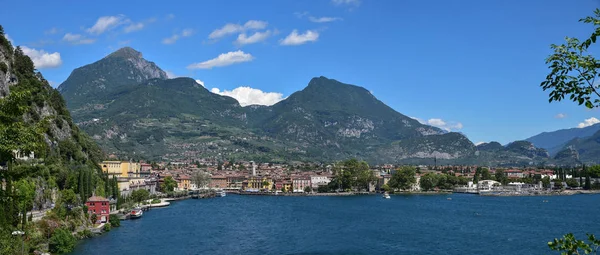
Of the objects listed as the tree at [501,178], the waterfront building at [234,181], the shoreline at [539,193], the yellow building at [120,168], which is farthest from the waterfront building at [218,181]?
the tree at [501,178]

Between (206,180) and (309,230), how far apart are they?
273 ft

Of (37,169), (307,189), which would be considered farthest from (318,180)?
(37,169)

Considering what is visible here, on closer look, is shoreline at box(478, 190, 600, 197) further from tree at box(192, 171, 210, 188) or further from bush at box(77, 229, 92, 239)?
bush at box(77, 229, 92, 239)

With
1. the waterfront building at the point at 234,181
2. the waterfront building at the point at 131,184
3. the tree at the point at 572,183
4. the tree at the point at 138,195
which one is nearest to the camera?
the waterfront building at the point at 131,184

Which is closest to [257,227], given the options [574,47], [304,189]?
[574,47]

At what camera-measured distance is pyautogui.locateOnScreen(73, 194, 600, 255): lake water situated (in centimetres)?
3991

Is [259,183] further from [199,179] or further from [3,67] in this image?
[3,67]

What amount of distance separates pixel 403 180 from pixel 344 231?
68801mm

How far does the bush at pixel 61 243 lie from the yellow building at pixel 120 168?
3917cm

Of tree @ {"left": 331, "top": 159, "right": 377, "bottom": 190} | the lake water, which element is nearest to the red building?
the lake water

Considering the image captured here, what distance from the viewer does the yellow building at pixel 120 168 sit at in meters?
77.4

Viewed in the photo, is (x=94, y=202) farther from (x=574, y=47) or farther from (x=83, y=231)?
(x=574, y=47)

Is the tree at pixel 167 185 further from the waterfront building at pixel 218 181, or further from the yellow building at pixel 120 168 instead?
the waterfront building at pixel 218 181

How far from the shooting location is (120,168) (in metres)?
82.9
